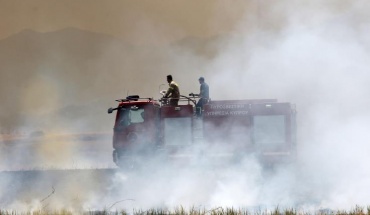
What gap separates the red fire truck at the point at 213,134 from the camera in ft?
73.4

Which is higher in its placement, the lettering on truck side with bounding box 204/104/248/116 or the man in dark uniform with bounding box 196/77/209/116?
the man in dark uniform with bounding box 196/77/209/116

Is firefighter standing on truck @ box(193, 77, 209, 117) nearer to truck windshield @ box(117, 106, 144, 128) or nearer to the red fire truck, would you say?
the red fire truck

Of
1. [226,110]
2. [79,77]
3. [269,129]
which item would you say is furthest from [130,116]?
[79,77]

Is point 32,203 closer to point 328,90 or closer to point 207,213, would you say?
point 207,213

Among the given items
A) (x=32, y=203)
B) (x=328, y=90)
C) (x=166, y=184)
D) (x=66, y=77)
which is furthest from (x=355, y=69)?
(x=66, y=77)

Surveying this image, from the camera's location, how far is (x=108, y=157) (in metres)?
41.7

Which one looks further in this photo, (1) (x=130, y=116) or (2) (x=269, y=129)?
(1) (x=130, y=116)

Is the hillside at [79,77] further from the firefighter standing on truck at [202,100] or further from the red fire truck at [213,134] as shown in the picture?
the red fire truck at [213,134]

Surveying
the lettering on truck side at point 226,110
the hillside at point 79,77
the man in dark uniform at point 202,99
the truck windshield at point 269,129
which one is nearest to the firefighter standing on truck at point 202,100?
the man in dark uniform at point 202,99

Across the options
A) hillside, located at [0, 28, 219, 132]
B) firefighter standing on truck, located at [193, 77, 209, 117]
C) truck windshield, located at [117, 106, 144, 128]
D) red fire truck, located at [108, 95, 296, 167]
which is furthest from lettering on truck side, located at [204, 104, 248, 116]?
hillside, located at [0, 28, 219, 132]

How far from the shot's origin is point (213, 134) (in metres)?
22.7

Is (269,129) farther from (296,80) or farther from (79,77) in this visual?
(79,77)

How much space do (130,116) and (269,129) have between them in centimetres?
460

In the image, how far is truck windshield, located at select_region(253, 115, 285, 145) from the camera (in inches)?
881
